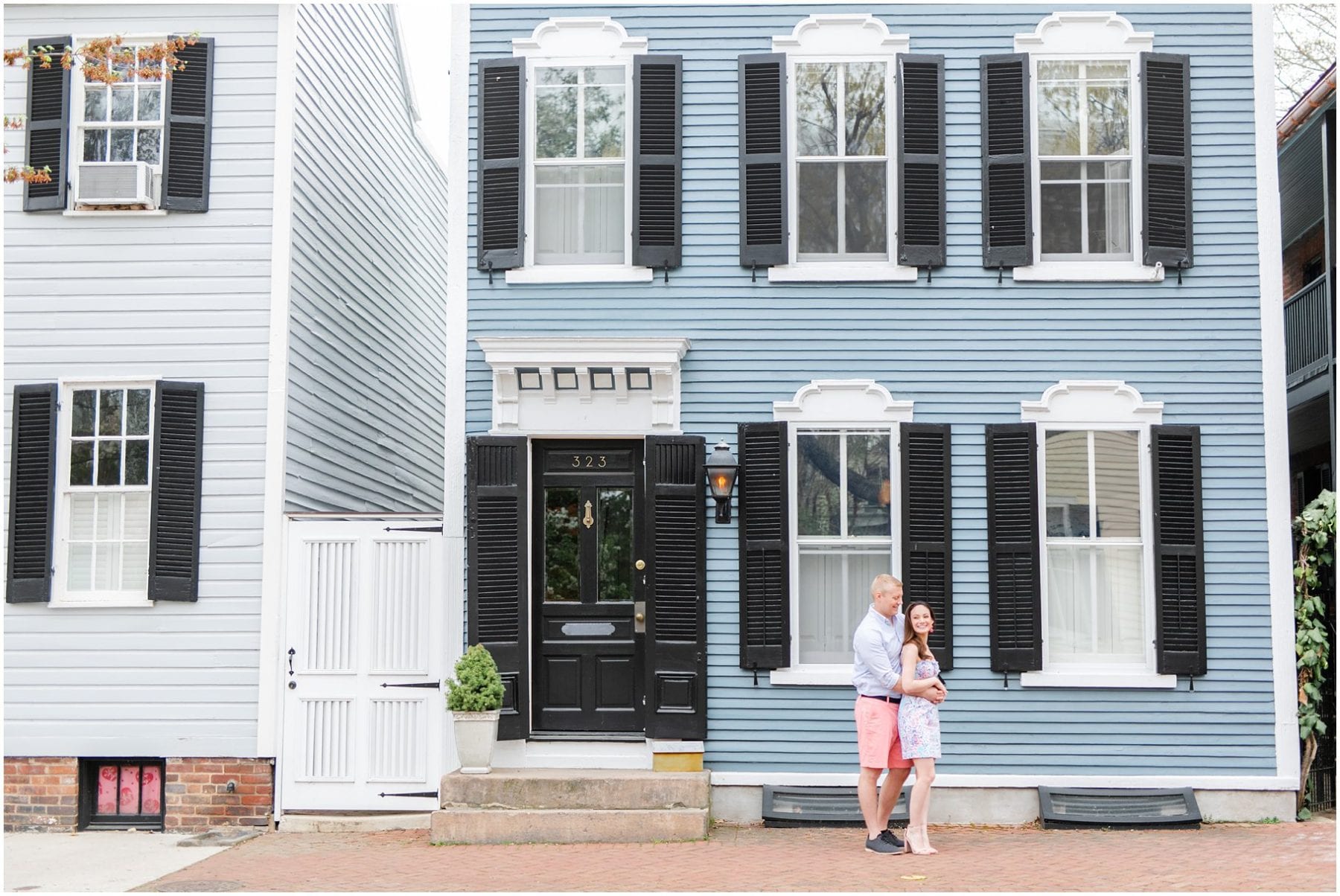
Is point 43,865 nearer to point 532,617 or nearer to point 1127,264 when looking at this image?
point 532,617

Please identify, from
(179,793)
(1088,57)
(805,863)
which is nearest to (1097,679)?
(805,863)

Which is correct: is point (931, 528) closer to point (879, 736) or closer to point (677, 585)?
point (677, 585)

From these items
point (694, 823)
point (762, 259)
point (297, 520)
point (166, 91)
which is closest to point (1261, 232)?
point (762, 259)

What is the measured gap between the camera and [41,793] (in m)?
11.3

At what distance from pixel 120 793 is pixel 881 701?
601cm

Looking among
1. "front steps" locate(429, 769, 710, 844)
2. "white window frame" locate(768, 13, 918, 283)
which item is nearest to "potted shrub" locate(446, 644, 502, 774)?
"front steps" locate(429, 769, 710, 844)

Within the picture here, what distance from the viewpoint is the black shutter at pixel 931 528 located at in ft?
36.6

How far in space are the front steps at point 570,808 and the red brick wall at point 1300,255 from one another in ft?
34.8

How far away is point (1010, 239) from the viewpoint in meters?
11.4

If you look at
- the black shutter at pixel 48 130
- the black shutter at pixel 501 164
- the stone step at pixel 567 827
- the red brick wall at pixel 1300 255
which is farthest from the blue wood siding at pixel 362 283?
the red brick wall at pixel 1300 255

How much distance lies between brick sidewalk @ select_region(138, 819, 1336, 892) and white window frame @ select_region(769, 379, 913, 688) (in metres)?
1.89

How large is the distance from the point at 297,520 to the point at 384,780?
6.91 ft

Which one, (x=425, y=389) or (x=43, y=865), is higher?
(x=425, y=389)

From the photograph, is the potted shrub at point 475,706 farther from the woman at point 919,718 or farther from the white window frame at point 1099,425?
the white window frame at point 1099,425
